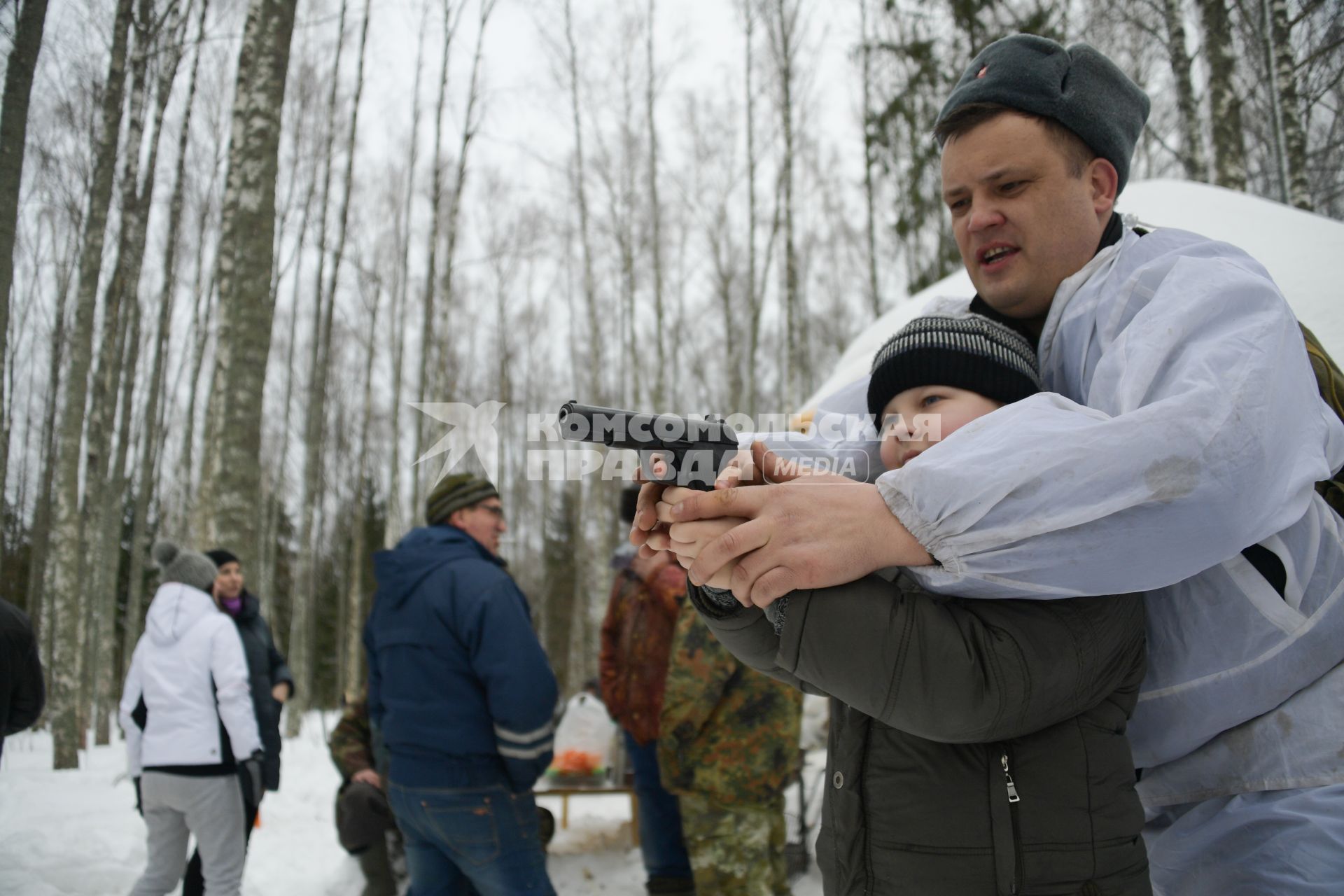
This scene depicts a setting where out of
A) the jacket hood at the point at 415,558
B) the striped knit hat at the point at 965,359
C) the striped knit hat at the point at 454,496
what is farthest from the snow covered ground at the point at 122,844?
the striped knit hat at the point at 965,359

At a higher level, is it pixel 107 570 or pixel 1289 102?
pixel 1289 102

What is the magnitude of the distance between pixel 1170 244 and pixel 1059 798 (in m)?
0.79

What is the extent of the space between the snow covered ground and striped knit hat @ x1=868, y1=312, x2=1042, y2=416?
4.28 metres

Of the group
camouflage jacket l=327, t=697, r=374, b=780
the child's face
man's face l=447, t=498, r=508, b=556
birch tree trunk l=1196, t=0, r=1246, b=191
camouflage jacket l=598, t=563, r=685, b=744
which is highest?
birch tree trunk l=1196, t=0, r=1246, b=191

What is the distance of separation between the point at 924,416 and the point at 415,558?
2890mm

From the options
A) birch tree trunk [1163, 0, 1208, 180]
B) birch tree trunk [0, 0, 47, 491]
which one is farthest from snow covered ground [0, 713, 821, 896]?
birch tree trunk [1163, 0, 1208, 180]

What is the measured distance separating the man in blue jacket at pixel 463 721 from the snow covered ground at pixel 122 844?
1775 mm

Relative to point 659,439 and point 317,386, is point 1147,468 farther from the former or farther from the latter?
point 317,386

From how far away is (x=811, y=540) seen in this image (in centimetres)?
95

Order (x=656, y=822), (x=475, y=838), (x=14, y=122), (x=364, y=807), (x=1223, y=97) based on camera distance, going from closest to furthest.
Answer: (x=475, y=838)
(x=14, y=122)
(x=364, y=807)
(x=656, y=822)
(x=1223, y=97)

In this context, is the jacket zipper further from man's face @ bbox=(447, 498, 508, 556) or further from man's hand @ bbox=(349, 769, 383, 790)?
man's hand @ bbox=(349, 769, 383, 790)

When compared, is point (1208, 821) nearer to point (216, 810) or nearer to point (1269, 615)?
point (1269, 615)

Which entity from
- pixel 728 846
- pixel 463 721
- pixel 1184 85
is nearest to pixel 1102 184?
pixel 463 721

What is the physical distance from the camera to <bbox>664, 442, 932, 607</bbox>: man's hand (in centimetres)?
95
